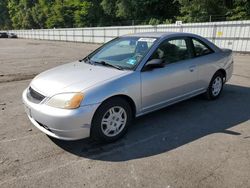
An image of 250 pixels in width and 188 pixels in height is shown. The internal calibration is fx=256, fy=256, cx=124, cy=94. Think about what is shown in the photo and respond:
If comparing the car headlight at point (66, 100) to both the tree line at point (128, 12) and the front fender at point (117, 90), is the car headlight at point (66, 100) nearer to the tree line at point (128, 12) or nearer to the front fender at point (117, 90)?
the front fender at point (117, 90)

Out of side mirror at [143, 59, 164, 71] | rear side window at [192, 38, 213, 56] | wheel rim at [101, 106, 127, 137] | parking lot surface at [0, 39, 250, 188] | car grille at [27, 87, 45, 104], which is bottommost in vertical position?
parking lot surface at [0, 39, 250, 188]

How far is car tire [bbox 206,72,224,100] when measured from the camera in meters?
5.61

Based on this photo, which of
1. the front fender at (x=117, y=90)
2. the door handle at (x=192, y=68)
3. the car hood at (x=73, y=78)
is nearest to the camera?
the front fender at (x=117, y=90)

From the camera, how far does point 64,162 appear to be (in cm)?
335

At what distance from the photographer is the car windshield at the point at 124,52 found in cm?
424

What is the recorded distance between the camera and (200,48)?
17.5ft

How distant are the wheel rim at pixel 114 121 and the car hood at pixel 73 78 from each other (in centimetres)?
49

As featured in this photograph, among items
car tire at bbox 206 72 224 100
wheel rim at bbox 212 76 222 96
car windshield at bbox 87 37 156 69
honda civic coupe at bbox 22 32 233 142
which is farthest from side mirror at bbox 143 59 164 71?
wheel rim at bbox 212 76 222 96

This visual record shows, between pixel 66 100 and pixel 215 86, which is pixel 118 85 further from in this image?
pixel 215 86

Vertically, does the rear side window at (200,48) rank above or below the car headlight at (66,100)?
above

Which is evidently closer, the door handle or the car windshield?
the car windshield

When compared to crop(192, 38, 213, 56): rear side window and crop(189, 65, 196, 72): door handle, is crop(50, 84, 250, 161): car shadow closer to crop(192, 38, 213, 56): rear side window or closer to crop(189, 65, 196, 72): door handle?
crop(189, 65, 196, 72): door handle

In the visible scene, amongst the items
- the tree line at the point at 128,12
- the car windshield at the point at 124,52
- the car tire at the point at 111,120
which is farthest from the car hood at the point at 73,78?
the tree line at the point at 128,12

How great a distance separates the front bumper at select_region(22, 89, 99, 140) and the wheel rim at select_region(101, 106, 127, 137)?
0.30 meters
